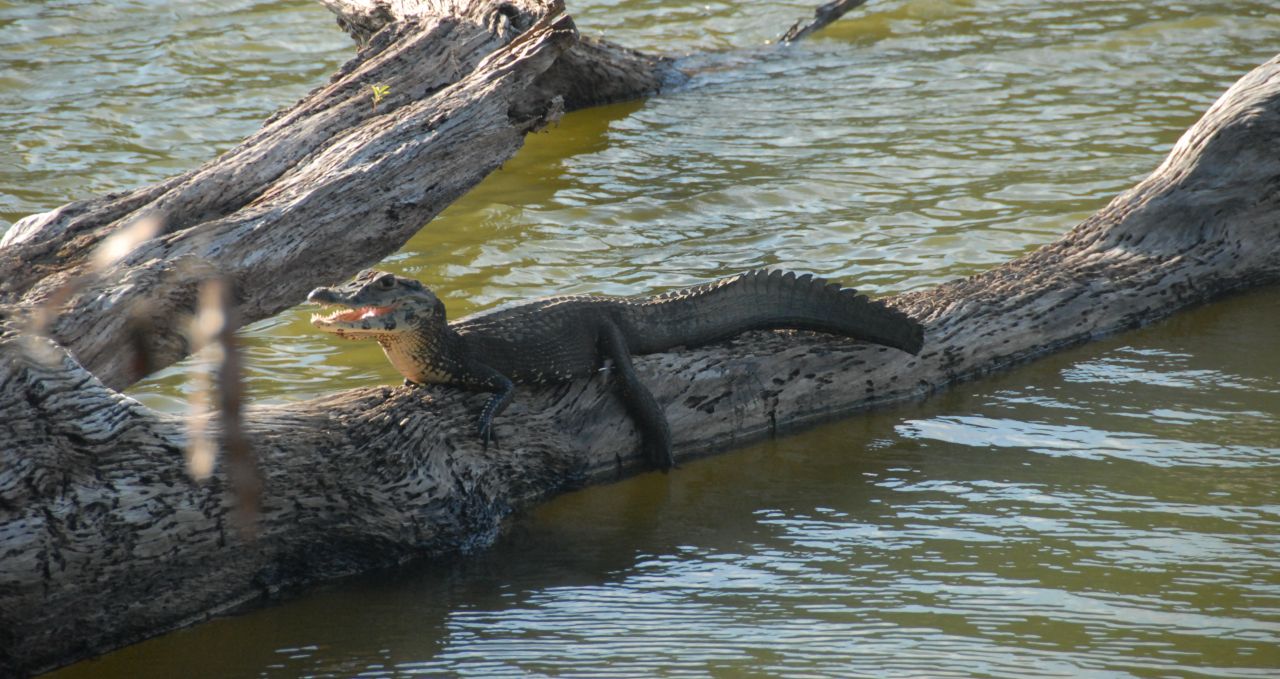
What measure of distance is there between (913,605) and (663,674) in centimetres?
79

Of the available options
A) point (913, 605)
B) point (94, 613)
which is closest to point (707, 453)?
point (913, 605)

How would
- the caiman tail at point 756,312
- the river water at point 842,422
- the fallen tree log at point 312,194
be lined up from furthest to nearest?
1. the caiman tail at point 756,312
2. the fallen tree log at point 312,194
3. the river water at point 842,422

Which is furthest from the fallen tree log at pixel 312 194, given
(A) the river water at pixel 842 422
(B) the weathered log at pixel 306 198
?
(A) the river water at pixel 842 422

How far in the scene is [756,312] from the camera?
16.6 ft

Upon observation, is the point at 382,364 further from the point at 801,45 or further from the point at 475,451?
the point at 801,45

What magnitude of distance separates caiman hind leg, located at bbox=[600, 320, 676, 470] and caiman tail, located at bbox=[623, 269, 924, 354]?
15 cm

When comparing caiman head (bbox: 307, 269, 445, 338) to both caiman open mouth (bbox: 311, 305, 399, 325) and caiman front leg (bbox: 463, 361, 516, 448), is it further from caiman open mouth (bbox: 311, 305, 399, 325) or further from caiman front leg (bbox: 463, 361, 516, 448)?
caiman front leg (bbox: 463, 361, 516, 448)

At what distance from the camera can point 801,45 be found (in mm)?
11500

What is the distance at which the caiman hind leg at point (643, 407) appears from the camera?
15.5 ft

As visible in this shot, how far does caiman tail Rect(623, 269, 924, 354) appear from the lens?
4.97 m

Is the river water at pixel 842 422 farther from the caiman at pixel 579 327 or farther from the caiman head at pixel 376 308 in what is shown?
the caiman head at pixel 376 308

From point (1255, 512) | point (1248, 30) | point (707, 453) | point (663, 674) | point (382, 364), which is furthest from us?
point (1248, 30)

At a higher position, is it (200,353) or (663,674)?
(200,353)

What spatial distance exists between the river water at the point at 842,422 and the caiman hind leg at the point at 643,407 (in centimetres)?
10
